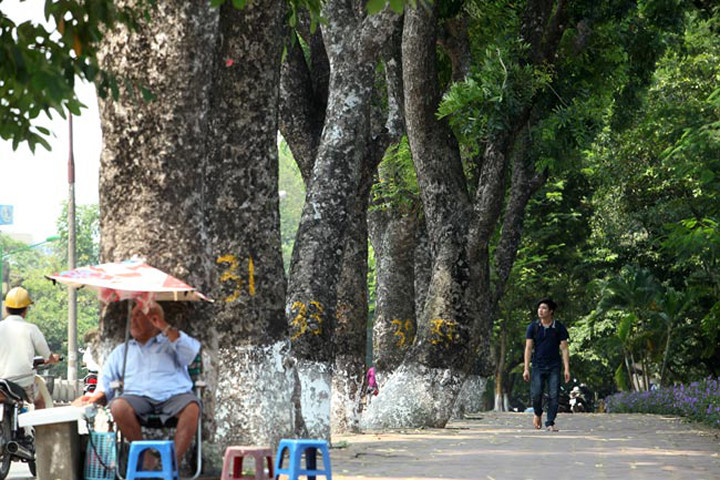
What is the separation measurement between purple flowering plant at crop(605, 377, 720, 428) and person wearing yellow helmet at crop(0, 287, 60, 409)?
11.8 metres

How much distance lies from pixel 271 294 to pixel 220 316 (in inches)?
21.4

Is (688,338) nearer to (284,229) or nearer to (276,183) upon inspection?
(276,183)

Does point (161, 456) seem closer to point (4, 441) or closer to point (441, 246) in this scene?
point (4, 441)

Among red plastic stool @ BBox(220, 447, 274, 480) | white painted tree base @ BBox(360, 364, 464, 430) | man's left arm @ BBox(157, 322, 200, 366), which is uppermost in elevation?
man's left arm @ BBox(157, 322, 200, 366)

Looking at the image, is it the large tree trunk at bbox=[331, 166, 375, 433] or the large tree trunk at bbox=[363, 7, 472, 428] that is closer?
the large tree trunk at bbox=[331, 166, 375, 433]

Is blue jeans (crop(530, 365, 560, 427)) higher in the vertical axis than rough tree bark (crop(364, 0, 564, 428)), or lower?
lower

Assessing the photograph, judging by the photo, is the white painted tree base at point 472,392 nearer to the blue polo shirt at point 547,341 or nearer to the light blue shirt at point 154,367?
the blue polo shirt at point 547,341

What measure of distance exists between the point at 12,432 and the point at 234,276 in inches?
103

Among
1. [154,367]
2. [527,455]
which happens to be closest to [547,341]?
[527,455]

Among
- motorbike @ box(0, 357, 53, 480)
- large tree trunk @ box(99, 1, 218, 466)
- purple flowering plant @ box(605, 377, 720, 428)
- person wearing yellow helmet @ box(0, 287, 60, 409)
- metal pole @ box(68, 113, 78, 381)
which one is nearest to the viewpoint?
large tree trunk @ box(99, 1, 218, 466)

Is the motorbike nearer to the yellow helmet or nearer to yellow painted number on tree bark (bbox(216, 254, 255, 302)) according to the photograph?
the yellow helmet

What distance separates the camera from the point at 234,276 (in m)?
13.0

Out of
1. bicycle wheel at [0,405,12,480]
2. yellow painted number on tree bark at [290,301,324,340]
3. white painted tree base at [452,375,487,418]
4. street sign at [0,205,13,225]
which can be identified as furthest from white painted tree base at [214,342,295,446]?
street sign at [0,205,13,225]

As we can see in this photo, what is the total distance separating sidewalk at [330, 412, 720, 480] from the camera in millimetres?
12336
